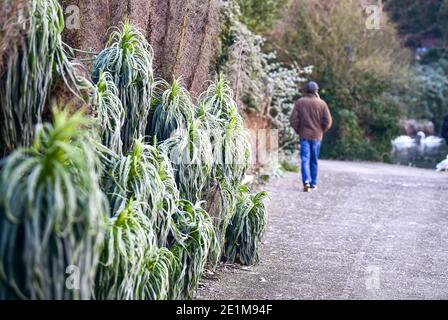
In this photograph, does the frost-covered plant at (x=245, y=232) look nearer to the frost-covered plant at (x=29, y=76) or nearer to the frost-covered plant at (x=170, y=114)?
the frost-covered plant at (x=170, y=114)

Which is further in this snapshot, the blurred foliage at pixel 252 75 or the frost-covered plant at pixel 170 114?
the blurred foliage at pixel 252 75

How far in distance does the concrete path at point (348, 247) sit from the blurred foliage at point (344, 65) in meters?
7.99

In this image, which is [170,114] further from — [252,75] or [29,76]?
[252,75]

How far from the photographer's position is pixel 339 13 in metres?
21.7

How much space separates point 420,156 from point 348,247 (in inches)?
670

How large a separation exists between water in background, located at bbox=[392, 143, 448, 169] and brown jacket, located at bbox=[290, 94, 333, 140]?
8947mm

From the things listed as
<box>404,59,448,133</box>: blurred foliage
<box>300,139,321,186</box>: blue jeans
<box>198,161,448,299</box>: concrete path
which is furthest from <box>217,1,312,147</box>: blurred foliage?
<box>404,59,448,133</box>: blurred foliage

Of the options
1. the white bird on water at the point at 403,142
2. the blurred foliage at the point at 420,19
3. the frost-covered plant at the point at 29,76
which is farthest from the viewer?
the blurred foliage at the point at 420,19

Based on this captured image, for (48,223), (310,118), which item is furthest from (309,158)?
(48,223)

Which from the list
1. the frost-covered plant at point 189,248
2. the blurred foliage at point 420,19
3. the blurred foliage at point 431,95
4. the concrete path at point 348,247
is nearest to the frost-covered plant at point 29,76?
the frost-covered plant at point 189,248

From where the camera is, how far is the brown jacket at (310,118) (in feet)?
43.0

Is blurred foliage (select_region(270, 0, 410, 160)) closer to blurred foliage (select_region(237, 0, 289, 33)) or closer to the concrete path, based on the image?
blurred foliage (select_region(237, 0, 289, 33))

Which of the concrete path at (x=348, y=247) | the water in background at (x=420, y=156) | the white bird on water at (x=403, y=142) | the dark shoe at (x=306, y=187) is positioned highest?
the white bird on water at (x=403, y=142)

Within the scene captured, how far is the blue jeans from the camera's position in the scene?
13.1m
